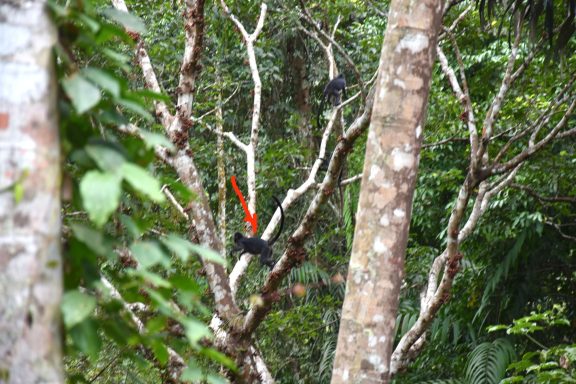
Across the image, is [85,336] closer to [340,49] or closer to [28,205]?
[28,205]

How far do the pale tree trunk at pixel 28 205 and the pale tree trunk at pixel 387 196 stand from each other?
3.76 feet

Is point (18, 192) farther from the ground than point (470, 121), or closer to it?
farther from the ground

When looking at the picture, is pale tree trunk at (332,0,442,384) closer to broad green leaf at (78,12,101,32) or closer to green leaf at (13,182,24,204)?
broad green leaf at (78,12,101,32)

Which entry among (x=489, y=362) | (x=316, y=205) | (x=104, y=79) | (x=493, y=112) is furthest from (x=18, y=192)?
(x=489, y=362)

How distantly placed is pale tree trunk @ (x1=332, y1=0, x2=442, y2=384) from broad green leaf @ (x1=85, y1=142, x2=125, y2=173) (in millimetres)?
1068

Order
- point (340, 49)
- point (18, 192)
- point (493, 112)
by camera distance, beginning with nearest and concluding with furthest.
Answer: point (18, 192) → point (493, 112) → point (340, 49)

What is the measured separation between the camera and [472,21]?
21.2 ft

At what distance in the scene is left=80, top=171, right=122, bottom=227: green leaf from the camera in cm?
100

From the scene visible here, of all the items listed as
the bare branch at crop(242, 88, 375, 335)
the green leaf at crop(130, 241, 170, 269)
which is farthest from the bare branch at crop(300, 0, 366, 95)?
the green leaf at crop(130, 241, 170, 269)

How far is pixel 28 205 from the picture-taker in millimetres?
972

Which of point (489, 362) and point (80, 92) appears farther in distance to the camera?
point (489, 362)

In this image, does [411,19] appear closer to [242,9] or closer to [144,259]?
[144,259]

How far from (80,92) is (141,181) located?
0.16 meters

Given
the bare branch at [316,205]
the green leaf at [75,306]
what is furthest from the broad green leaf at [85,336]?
the bare branch at [316,205]
